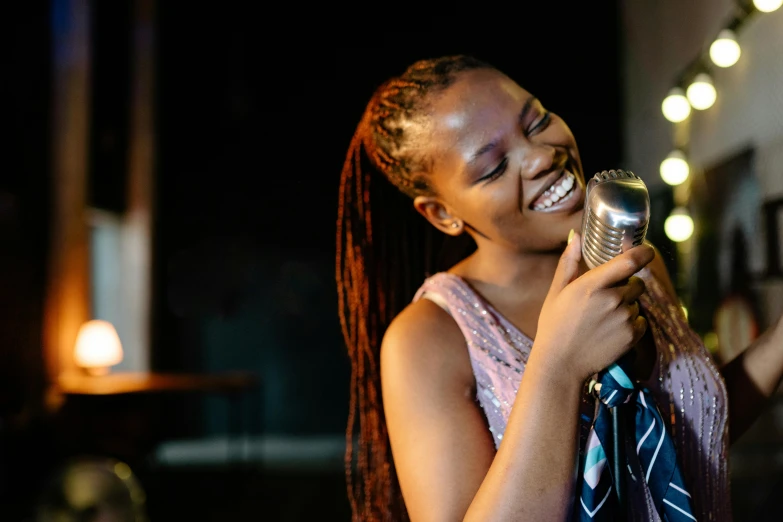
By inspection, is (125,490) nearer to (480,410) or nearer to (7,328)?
(7,328)

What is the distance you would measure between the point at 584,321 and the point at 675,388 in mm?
246

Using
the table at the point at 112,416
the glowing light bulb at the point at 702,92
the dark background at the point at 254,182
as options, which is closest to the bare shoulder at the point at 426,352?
the glowing light bulb at the point at 702,92

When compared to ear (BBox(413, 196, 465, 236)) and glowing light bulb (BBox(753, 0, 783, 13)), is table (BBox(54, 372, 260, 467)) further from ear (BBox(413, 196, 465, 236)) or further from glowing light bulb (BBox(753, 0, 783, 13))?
glowing light bulb (BBox(753, 0, 783, 13))

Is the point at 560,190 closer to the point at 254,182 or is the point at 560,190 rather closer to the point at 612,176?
the point at 612,176

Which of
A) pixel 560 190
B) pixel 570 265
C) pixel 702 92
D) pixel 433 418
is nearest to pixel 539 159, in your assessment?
pixel 560 190

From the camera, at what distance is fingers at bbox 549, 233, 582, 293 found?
0.58 m

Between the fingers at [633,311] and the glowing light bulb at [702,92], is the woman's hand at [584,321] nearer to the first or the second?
the fingers at [633,311]

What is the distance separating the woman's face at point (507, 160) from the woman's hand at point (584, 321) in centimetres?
13

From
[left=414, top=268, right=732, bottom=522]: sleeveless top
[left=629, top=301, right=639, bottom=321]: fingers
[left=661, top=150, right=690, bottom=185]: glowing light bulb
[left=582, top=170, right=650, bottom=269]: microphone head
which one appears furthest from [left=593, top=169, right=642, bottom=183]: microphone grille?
[left=661, top=150, right=690, bottom=185]: glowing light bulb

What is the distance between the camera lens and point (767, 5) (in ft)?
3.40

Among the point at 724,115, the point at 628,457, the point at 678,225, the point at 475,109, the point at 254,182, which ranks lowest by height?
the point at 628,457

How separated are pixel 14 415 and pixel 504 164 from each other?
339 cm

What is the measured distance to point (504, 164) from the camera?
2.38 feet

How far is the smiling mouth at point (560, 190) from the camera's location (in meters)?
0.70
